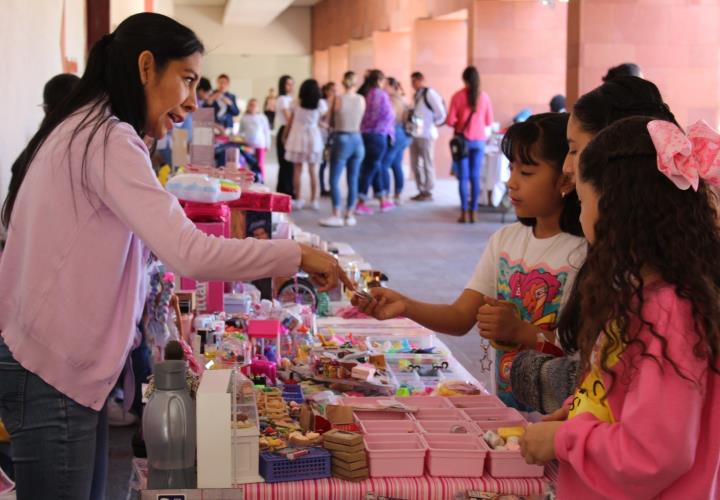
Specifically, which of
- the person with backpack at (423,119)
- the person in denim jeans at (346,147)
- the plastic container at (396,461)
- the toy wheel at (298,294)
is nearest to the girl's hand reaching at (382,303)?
the plastic container at (396,461)

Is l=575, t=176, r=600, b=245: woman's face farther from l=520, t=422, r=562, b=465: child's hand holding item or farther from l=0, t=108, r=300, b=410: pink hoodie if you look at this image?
l=0, t=108, r=300, b=410: pink hoodie

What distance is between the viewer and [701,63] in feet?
35.8

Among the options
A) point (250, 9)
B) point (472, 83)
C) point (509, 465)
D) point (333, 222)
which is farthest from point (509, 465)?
point (250, 9)

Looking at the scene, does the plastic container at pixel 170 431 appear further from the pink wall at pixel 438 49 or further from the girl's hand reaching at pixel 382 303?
the pink wall at pixel 438 49

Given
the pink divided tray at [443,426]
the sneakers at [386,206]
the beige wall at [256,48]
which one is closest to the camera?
the pink divided tray at [443,426]

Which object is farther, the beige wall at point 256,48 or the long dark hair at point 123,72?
the beige wall at point 256,48

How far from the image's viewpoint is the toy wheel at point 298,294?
194 inches

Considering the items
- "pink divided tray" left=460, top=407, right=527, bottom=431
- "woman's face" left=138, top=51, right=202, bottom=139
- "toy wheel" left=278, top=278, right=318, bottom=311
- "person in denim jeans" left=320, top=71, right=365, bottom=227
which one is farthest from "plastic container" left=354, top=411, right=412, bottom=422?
"person in denim jeans" left=320, top=71, right=365, bottom=227

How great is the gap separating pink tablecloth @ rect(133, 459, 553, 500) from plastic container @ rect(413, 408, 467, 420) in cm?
32

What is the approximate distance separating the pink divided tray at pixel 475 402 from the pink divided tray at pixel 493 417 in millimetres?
39

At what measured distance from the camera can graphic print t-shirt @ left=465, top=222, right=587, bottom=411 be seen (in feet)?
9.04

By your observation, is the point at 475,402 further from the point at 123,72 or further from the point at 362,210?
the point at 362,210

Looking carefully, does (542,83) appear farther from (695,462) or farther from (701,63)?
(695,462)

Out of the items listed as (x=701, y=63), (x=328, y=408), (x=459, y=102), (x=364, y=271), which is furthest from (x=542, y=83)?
(x=328, y=408)
